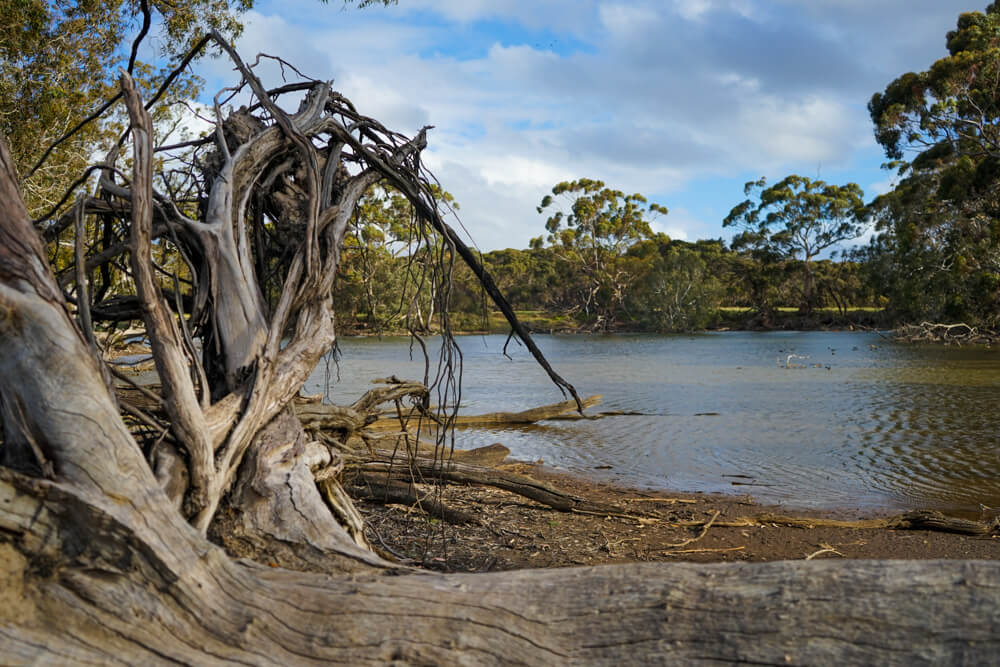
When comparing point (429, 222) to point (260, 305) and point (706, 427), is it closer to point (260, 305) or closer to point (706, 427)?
point (260, 305)

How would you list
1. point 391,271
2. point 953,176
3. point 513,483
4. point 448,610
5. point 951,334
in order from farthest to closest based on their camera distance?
point 391,271 < point 951,334 < point 953,176 < point 513,483 < point 448,610

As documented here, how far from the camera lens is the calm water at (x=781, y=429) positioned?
Answer: 820 centimetres

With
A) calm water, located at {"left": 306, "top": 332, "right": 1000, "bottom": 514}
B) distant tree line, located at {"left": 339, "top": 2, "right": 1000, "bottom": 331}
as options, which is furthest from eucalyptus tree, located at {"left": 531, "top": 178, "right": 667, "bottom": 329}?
calm water, located at {"left": 306, "top": 332, "right": 1000, "bottom": 514}

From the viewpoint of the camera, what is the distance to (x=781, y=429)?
1197cm

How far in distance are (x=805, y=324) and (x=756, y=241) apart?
746cm

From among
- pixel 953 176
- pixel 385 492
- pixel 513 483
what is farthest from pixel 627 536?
pixel 953 176

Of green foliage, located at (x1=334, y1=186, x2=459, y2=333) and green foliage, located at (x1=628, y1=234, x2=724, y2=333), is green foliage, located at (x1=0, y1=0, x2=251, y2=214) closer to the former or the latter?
green foliage, located at (x1=334, y1=186, x2=459, y2=333)

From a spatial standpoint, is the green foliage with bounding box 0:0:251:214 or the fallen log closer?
the fallen log

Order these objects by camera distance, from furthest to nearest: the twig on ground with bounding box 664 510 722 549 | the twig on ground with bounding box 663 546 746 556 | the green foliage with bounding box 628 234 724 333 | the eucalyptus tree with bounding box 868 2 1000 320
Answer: the green foliage with bounding box 628 234 724 333 → the eucalyptus tree with bounding box 868 2 1000 320 → the twig on ground with bounding box 664 510 722 549 → the twig on ground with bounding box 663 546 746 556

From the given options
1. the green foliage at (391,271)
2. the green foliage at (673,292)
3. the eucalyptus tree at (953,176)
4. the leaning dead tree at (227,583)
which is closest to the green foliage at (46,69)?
the green foliage at (391,271)

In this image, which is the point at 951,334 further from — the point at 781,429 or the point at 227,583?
the point at 227,583

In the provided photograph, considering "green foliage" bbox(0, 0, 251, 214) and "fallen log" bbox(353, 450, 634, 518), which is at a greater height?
"green foliage" bbox(0, 0, 251, 214)

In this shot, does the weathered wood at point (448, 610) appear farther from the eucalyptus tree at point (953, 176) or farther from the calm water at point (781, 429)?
the eucalyptus tree at point (953, 176)

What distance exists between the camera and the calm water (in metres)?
8.20
